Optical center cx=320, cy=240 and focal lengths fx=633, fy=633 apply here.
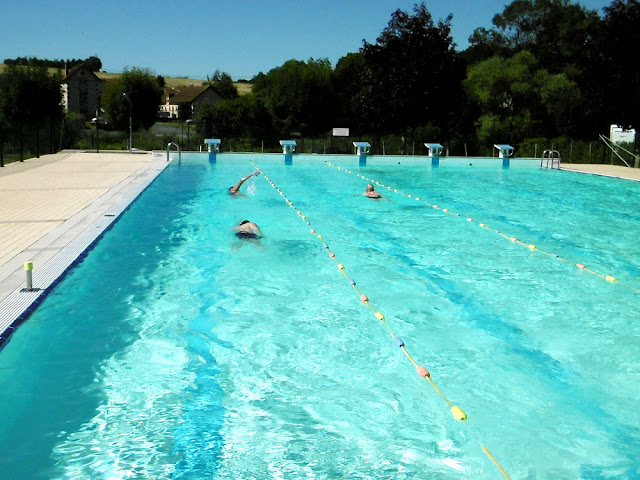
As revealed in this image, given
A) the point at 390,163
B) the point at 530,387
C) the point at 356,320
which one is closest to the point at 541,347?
the point at 530,387

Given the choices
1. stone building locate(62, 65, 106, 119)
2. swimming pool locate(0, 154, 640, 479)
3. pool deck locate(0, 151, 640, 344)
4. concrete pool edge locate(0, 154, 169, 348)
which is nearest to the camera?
swimming pool locate(0, 154, 640, 479)

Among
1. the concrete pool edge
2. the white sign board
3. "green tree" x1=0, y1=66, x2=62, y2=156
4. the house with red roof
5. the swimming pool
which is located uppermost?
the house with red roof

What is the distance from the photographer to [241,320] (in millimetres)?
5902

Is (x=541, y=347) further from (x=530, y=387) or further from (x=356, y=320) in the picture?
(x=356, y=320)

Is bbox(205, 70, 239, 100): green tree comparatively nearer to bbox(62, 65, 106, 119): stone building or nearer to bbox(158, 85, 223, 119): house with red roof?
bbox(158, 85, 223, 119): house with red roof

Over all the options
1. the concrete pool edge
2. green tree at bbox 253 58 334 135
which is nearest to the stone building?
green tree at bbox 253 58 334 135

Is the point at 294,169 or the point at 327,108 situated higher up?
the point at 327,108

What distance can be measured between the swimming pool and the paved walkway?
0.52 metres

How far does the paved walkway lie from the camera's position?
22.6 feet

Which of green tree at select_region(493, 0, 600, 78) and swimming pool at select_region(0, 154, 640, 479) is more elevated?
green tree at select_region(493, 0, 600, 78)

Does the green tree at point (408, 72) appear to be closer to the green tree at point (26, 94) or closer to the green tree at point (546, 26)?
the green tree at point (546, 26)

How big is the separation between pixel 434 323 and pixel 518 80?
3403 centimetres

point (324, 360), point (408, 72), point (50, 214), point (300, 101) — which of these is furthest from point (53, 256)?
point (300, 101)

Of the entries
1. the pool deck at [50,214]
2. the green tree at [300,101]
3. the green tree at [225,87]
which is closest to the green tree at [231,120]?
the green tree at [300,101]
